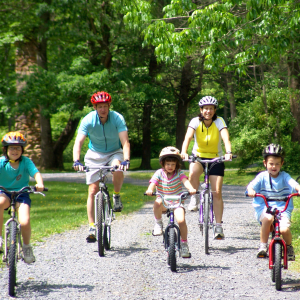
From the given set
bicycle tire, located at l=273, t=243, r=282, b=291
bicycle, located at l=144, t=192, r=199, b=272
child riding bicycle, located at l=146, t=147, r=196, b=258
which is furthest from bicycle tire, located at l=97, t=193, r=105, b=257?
bicycle tire, located at l=273, t=243, r=282, b=291

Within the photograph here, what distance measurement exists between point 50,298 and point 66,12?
18515mm

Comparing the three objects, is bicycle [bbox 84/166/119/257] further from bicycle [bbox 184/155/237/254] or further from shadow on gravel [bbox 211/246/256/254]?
shadow on gravel [bbox 211/246/256/254]

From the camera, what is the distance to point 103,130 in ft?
20.6

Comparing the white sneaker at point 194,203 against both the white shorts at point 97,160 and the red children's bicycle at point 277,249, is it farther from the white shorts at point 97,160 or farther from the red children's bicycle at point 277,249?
the red children's bicycle at point 277,249

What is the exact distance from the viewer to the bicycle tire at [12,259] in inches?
166

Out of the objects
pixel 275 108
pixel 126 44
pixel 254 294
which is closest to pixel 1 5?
pixel 126 44

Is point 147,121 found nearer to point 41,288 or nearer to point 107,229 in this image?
point 107,229

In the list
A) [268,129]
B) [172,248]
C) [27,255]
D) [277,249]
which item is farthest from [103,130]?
[268,129]

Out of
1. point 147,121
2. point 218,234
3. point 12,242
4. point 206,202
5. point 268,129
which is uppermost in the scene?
point 147,121

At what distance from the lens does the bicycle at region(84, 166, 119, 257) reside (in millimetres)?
5789

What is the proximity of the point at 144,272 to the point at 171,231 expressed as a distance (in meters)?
0.57

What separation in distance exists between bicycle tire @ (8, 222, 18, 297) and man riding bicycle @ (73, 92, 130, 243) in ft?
6.06

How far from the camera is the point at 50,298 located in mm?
4246

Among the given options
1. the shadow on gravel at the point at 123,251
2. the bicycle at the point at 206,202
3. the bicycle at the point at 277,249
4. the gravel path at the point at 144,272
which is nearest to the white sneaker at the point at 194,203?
the gravel path at the point at 144,272
